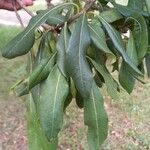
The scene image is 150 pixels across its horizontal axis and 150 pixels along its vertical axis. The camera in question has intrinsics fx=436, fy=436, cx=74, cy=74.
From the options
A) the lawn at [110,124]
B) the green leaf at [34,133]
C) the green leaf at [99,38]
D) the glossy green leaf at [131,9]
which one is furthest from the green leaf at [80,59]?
the lawn at [110,124]

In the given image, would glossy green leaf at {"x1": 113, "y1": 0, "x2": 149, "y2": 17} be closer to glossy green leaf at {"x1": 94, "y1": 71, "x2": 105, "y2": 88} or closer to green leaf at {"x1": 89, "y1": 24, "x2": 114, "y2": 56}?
green leaf at {"x1": 89, "y1": 24, "x2": 114, "y2": 56}

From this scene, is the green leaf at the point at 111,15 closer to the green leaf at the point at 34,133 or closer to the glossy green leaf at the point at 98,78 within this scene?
the glossy green leaf at the point at 98,78

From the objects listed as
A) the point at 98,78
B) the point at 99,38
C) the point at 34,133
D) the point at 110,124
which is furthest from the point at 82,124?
the point at 99,38

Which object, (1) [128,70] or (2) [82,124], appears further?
(2) [82,124]

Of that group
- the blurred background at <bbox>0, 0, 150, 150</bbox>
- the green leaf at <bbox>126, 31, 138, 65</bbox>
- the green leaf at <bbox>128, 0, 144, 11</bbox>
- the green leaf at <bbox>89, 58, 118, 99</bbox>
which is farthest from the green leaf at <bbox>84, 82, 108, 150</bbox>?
the blurred background at <bbox>0, 0, 150, 150</bbox>

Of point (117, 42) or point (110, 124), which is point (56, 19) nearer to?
point (117, 42)

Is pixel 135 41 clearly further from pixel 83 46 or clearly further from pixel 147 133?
pixel 147 133
